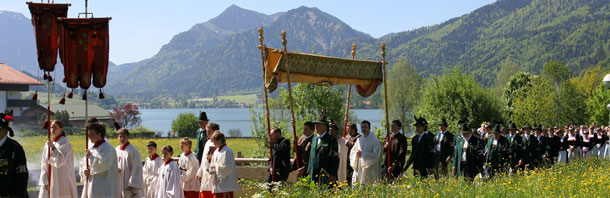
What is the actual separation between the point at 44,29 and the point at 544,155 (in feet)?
51.2

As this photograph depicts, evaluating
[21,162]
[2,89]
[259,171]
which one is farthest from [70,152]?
[2,89]

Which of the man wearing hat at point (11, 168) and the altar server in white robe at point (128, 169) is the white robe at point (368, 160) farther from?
the man wearing hat at point (11, 168)

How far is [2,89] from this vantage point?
79.8 metres

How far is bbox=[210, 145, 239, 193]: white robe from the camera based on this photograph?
1114 centimetres

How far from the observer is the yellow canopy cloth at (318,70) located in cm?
1170

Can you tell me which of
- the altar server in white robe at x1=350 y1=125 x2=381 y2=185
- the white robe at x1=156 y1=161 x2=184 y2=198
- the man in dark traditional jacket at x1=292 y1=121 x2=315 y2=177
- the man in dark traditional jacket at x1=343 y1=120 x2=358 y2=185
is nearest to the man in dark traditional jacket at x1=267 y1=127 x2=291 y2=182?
the man in dark traditional jacket at x1=292 y1=121 x2=315 y2=177

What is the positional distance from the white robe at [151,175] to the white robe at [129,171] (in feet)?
4.04

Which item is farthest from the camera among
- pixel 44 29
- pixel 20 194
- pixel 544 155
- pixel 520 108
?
pixel 520 108

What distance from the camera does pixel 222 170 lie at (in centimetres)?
1116

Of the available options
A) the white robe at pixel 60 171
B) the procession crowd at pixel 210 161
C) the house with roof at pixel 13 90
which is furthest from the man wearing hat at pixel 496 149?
the house with roof at pixel 13 90

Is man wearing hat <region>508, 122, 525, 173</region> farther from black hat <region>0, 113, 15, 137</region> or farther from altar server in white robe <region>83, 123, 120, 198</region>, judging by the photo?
black hat <region>0, 113, 15, 137</region>

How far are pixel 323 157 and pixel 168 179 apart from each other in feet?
9.88

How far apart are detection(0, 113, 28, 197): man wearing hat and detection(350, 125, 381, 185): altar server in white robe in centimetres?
630

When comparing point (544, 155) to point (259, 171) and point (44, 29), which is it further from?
point (44, 29)
